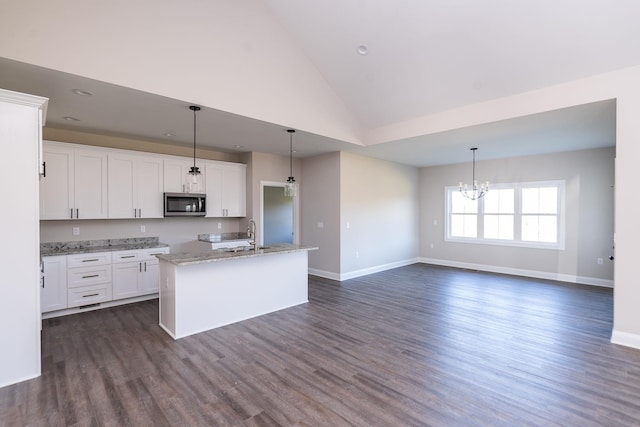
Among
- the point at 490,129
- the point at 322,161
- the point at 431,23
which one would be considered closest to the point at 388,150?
the point at 322,161

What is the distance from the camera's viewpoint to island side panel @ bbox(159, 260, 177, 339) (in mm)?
3535

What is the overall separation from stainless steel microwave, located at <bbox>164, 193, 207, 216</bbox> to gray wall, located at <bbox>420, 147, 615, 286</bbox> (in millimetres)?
5754

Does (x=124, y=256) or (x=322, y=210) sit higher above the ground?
(x=322, y=210)

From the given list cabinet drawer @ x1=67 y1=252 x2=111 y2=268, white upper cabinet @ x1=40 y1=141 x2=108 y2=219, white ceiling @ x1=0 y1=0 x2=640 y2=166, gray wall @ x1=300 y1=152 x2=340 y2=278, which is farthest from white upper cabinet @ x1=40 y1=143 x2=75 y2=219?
gray wall @ x1=300 y1=152 x2=340 y2=278

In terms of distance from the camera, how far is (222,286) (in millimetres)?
3873

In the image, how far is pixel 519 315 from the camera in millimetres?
4215

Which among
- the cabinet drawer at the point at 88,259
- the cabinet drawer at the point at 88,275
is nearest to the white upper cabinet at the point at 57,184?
the cabinet drawer at the point at 88,259

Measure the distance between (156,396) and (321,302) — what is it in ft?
8.94

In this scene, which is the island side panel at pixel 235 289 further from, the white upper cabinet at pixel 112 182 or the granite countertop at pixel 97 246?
the granite countertop at pixel 97 246

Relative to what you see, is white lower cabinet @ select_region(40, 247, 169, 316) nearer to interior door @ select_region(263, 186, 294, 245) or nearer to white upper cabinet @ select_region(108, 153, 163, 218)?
white upper cabinet @ select_region(108, 153, 163, 218)

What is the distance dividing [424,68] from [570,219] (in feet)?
15.2

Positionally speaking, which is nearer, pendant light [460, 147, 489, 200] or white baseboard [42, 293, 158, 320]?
white baseboard [42, 293, 158, 320]

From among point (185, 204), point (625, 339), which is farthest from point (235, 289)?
point (625, 339)

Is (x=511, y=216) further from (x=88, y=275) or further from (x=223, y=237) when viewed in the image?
(x=88, y=275)
